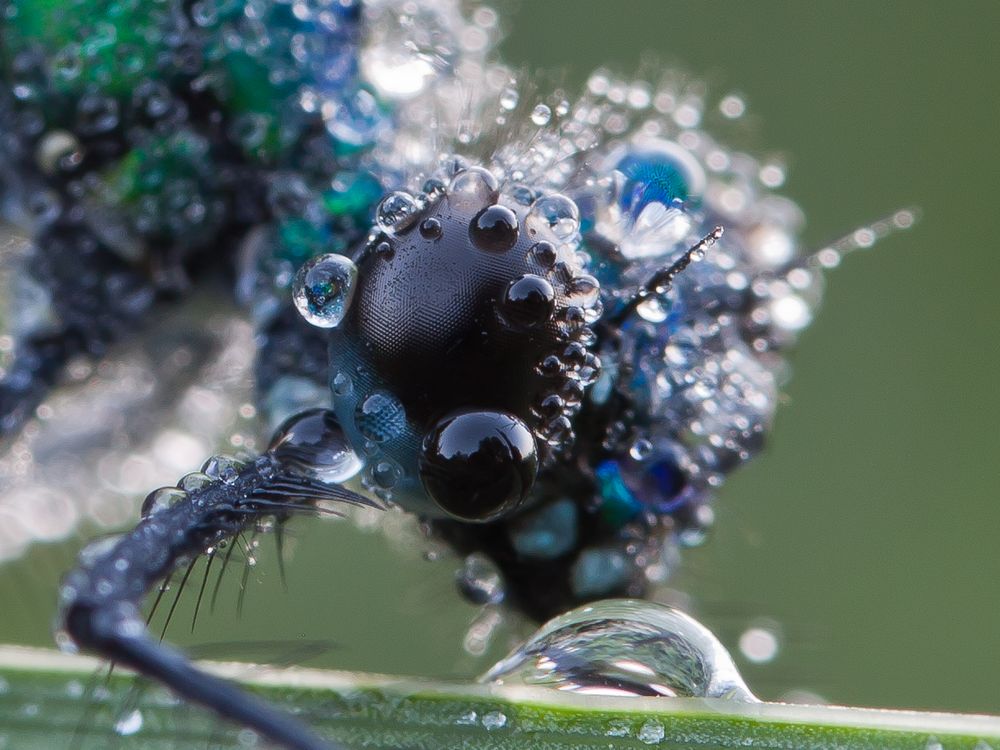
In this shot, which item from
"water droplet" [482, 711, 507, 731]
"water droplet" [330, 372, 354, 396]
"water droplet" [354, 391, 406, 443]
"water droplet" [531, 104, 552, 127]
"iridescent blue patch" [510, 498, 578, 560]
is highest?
"water droplet" [531, 104, 552, 127]

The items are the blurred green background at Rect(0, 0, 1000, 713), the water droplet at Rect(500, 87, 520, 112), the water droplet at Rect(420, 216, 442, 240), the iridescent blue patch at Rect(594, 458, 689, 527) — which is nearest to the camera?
the water droplet at Rect(420, 216, 442, 240)

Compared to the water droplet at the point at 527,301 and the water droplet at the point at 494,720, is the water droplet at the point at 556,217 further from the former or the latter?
the water droplet at the point at 494,720

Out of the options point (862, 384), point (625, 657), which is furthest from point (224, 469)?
point (862, 384)

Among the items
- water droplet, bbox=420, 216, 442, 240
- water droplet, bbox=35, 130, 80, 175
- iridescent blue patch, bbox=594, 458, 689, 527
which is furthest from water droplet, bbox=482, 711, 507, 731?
water droplet, bbox=35, 130, 80, 175

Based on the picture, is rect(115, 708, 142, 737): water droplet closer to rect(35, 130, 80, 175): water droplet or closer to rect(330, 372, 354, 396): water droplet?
rect(330, 372, 354, 396): water droplet

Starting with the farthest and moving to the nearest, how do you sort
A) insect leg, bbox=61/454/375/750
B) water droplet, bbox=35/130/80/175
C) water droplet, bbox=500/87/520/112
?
water droplet, bbox=35/130/80/175
water droplet, bbox=500/87/520/112
insect leg, bbox=61/454/375/750

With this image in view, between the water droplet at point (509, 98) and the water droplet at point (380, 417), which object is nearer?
the water droplet at point (380, 417)

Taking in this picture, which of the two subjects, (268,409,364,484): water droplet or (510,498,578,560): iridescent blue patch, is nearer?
(268,409,364,484): water droplet

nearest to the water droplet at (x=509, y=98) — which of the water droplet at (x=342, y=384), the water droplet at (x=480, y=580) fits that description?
the water droplet at (x=342, y=384)
